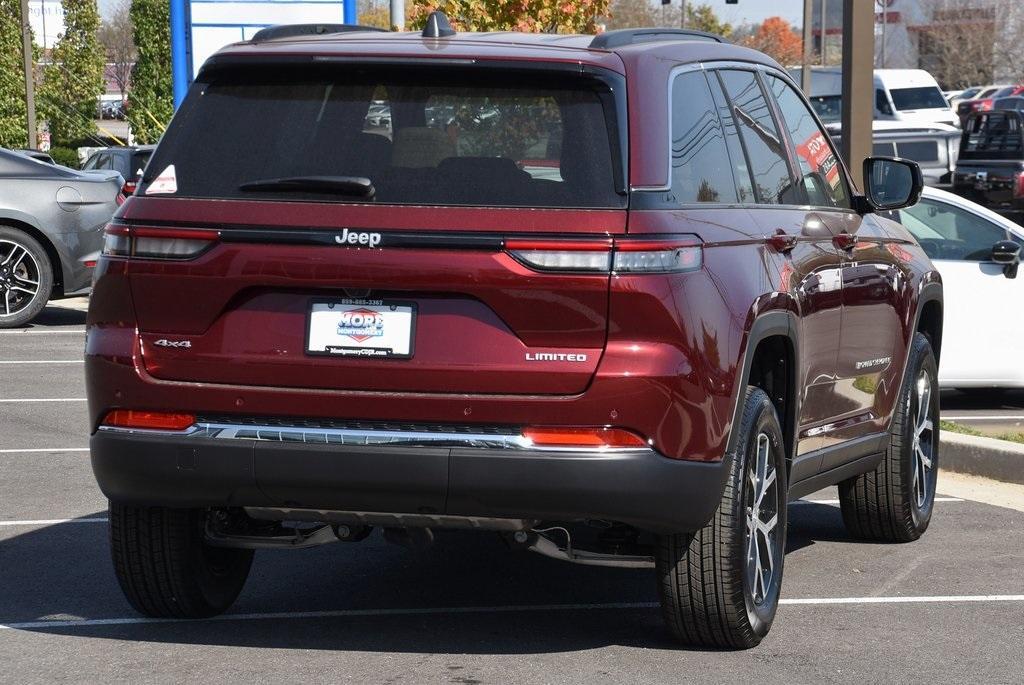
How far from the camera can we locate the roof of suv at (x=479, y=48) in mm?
5188

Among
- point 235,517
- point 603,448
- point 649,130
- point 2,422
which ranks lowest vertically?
point 2,422

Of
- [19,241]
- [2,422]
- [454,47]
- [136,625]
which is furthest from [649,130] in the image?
[19,241]

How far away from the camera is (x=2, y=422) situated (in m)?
11.0

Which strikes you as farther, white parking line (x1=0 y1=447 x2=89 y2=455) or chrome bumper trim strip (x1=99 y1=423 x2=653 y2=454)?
white parking line (x1=0 y1=447 x2=89 y2=455)

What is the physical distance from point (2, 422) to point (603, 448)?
7.00 meters

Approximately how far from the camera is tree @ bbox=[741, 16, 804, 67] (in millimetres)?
60384

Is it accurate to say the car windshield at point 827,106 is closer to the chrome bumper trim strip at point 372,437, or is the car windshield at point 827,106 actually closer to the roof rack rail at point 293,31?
the roof rack rail at point 293,31

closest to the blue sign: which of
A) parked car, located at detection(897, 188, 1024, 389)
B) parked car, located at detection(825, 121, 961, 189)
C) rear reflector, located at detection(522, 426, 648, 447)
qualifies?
parked car, located at detection(897, 188, 1024, 389)

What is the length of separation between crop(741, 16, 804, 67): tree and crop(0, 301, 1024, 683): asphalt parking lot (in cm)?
4130

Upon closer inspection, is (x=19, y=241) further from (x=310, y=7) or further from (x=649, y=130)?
(x=649, y=130)

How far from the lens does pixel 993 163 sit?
27.3 m

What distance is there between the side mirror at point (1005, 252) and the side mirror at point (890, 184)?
14.0ft

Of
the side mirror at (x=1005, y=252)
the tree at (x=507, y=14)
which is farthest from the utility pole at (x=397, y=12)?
the side mirror at (x=1005, y=252)

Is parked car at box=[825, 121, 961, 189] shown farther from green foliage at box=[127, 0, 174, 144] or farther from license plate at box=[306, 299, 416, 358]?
green foliage at box=[127, 0, 174, 144]
